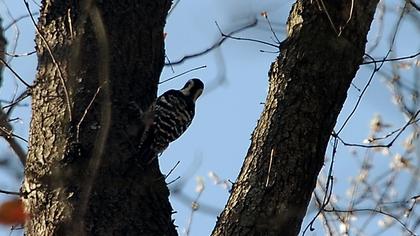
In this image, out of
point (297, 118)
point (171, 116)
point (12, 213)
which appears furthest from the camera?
point (171, 116)

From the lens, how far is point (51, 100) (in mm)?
3342

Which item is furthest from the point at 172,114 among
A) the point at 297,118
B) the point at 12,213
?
the point at 12,213

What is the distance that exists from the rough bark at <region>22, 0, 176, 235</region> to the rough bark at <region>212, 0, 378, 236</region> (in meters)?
0.47

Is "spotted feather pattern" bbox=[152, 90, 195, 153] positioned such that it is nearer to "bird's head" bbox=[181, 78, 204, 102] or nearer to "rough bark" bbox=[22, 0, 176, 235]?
"bird's head" bbox=[181, 78, 204, 102]

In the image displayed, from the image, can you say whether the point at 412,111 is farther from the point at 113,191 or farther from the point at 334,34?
the point at 113,191

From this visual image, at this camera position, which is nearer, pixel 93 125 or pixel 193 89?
pixel 93 125

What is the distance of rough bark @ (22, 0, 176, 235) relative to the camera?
3.10 m

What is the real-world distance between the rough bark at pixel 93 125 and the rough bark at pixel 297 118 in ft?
1.54

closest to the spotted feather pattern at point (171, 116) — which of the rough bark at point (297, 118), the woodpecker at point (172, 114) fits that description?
the woodpecker at point (172, 114)

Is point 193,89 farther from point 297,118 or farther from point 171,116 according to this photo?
point 297,118

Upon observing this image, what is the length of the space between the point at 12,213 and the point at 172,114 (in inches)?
90.7

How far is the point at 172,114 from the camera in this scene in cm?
490

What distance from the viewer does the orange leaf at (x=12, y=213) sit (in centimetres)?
Result: 252

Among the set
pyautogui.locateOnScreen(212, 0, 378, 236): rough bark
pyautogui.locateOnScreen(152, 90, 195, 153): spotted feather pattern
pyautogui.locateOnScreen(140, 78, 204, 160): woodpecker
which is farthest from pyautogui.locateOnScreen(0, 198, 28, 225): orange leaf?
pyautogui.locateOnScreen(152, 90, 195, 153): spotted feather pattern
